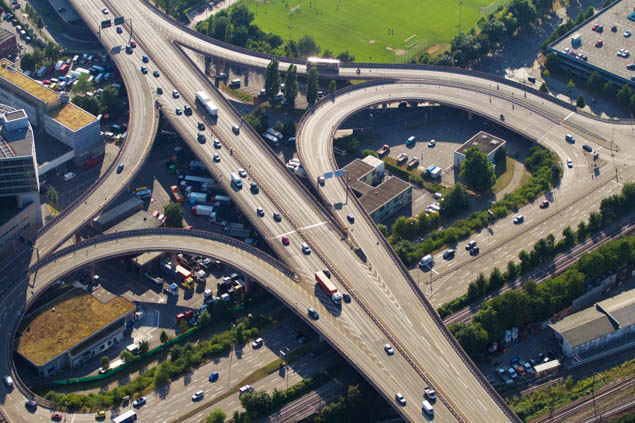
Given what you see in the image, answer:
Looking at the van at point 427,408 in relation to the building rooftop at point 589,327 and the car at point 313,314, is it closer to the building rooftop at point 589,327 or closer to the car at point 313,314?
the car at point 313,314

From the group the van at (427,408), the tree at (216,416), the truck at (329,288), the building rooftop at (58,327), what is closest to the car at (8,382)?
the building rooftop at (58,327)

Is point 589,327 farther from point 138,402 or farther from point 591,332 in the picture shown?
point 138,402

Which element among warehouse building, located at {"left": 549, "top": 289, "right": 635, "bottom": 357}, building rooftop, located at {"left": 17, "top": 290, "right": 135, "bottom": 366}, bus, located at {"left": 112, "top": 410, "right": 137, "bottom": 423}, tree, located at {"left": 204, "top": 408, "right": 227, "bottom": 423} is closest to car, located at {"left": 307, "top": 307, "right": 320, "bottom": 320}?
tree, located at {"left": 204, "top": 408, "right": 227, "bottom": 423}

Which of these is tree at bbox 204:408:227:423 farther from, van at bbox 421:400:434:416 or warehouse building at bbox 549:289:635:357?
warehouse building at bbox 549:289:635:357

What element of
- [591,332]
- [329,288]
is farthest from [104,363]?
[591,332]

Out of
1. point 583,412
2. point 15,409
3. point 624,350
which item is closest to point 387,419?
point 583,412

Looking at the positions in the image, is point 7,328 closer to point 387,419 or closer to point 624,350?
point 387,419
